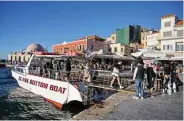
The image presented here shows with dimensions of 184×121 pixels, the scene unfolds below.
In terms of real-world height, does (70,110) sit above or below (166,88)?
below

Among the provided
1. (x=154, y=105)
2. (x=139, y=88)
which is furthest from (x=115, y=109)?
(x=139, y=88)

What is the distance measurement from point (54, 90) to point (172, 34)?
36988mm

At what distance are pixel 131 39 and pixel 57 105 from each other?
58.2m

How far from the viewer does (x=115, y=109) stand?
786 centimetres

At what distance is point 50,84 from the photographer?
13.6 metres

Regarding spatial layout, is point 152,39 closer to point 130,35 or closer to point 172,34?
point 130,35

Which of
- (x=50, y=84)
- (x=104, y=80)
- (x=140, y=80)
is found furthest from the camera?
(x=104, y=80)

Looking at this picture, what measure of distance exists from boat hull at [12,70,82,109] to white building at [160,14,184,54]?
3362 centimetres

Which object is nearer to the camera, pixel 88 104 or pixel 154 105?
pixel 154 105

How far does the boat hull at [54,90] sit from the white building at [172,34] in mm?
33618

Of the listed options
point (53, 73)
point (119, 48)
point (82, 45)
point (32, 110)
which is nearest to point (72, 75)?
point (53, 73)

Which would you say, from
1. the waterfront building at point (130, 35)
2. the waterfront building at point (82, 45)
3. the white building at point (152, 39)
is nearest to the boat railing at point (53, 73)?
the waterfront building at point (82, 45)

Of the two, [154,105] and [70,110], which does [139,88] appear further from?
[70,110]

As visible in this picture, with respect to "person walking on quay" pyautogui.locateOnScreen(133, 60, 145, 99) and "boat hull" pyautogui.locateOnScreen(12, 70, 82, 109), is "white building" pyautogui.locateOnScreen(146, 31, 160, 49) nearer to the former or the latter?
"boat hull" pyautogui.locateOnScreen(12, 70, 82, 109)
